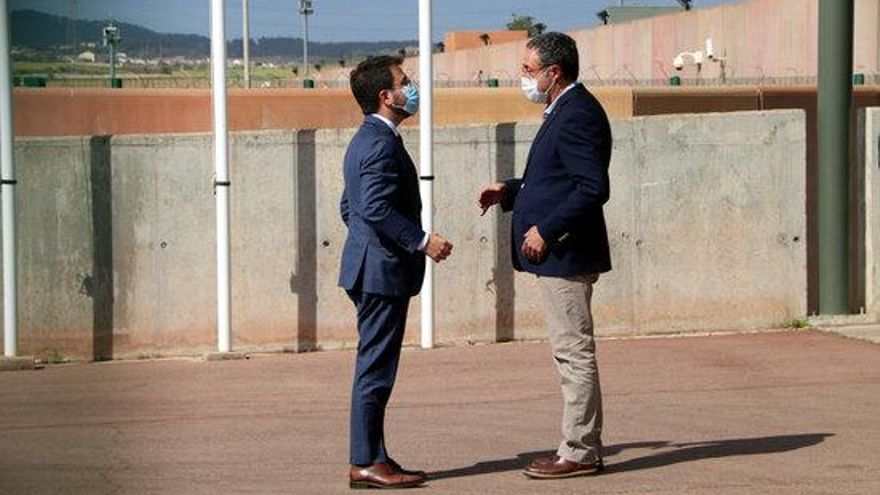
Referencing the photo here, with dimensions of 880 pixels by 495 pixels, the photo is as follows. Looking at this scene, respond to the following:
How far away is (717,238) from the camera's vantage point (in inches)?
481

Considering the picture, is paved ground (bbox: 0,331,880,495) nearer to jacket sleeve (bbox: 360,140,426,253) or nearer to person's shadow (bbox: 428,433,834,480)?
person's shadow (bbox: 428,433,834,480)

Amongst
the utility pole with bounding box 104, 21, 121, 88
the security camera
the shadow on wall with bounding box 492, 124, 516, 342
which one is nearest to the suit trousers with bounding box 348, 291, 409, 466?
the utility pole with bounding box 104, 21, 121, 88

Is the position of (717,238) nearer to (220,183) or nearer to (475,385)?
(475,385)

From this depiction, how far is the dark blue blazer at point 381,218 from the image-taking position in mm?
6609

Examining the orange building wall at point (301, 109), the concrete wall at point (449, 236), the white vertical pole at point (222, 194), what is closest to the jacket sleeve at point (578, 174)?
the concrete wall at point (449, 236)

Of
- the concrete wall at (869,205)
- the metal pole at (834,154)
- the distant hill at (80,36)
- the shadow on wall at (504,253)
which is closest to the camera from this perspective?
the distant hill at (80,36)

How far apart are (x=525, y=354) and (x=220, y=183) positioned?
247cm

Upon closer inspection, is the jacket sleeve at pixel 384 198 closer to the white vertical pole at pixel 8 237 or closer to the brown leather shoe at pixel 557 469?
the brown leather shoe at pixel 557 469

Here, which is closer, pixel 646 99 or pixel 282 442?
pixel 282 442

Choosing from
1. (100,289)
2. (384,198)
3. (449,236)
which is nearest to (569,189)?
(384,198)

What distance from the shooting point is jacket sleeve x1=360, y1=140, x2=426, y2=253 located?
6559 mm

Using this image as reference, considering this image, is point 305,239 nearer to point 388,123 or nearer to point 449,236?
point 449,236

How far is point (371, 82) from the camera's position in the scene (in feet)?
22.6

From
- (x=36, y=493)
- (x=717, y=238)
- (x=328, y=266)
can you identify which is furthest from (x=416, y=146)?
(x=36, y=493)
